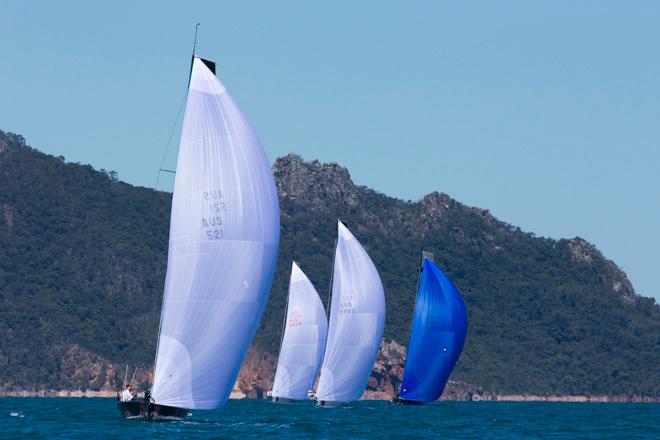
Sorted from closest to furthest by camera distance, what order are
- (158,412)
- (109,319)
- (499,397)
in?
(158,412)
(109,319)
(499,397)

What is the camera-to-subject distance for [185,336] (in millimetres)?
48250

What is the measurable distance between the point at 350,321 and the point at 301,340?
731 cm

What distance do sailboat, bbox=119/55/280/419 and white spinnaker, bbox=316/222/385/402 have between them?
101 feet

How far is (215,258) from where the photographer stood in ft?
158

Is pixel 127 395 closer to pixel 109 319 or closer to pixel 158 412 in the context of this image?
pixel 158 412

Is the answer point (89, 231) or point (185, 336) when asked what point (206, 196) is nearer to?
point (185, 336)

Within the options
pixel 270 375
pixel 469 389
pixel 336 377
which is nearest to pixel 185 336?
pixel 336 377

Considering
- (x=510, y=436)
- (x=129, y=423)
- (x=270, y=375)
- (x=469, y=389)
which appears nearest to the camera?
(x=129, y=423)

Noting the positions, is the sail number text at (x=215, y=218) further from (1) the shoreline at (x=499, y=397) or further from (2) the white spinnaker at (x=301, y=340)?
(1) the shoreline at (x=499, y=397)

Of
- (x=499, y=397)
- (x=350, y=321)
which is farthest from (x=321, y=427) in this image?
(x=499, y=397)

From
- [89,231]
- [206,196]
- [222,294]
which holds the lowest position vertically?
[222,294]

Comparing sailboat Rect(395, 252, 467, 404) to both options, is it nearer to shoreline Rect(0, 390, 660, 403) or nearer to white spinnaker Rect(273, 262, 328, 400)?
white spinnaker Rect(273, 262, 328, 400)

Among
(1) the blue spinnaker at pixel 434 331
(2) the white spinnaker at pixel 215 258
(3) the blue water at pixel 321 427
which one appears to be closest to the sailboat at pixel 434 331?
(1) the blue spinnaker at pixel 434 331

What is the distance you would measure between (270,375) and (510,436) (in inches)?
3801
